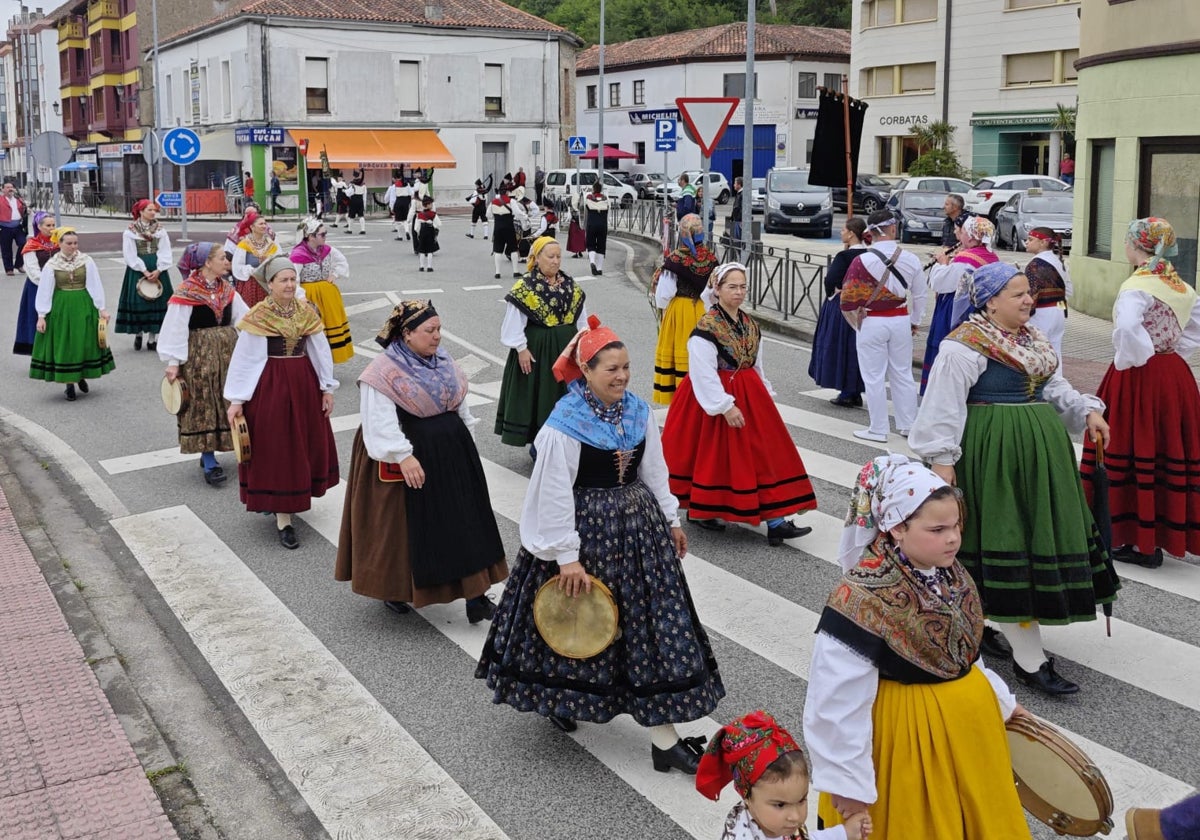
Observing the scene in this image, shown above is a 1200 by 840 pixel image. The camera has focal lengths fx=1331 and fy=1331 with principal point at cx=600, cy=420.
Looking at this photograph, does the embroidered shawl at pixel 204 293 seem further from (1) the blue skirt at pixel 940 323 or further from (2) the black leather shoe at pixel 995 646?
(2) the black leather shoe at pixel 995 646

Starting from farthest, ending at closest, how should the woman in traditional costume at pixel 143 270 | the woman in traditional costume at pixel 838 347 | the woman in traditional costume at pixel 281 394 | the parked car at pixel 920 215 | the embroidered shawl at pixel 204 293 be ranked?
the parked car at pixel 920 215 < the woman in traditional costume at pixel 143 270 < the woman in traditional costume at pixel 838 347 < the embroidered shawl at pixel 204 293 < the woman in traditional costume at pixel 281 394

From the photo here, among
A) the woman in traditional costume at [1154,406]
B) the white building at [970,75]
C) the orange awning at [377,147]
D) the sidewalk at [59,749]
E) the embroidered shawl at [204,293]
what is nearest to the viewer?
the sidewalk at [59,749]

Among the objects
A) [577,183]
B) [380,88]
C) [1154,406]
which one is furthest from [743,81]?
[1154,406]

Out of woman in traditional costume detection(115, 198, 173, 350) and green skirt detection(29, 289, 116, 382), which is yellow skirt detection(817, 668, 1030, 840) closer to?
green skirt detection(29, 289, 116, 382)

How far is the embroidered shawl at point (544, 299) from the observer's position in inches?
396

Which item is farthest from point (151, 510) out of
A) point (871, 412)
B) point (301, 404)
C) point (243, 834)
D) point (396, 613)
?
point (871, 412)

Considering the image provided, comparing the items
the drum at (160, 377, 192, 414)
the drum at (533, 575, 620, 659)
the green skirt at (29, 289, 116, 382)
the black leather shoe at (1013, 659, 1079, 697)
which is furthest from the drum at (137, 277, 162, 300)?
the black leather shoe at (1013, 659, 1079, 697)

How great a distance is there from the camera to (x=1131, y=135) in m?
17.5

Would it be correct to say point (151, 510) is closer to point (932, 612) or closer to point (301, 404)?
point (301, 404)

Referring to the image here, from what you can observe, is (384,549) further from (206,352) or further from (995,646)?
(206,352)

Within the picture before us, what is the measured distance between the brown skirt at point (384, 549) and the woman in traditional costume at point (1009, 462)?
2485 mm

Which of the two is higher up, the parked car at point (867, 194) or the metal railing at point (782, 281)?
the parked car at point (867, 194)

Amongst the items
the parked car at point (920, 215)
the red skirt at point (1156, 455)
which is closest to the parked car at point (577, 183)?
the parked car at point (920, 215)

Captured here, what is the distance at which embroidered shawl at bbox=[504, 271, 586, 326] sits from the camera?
33.0ft
